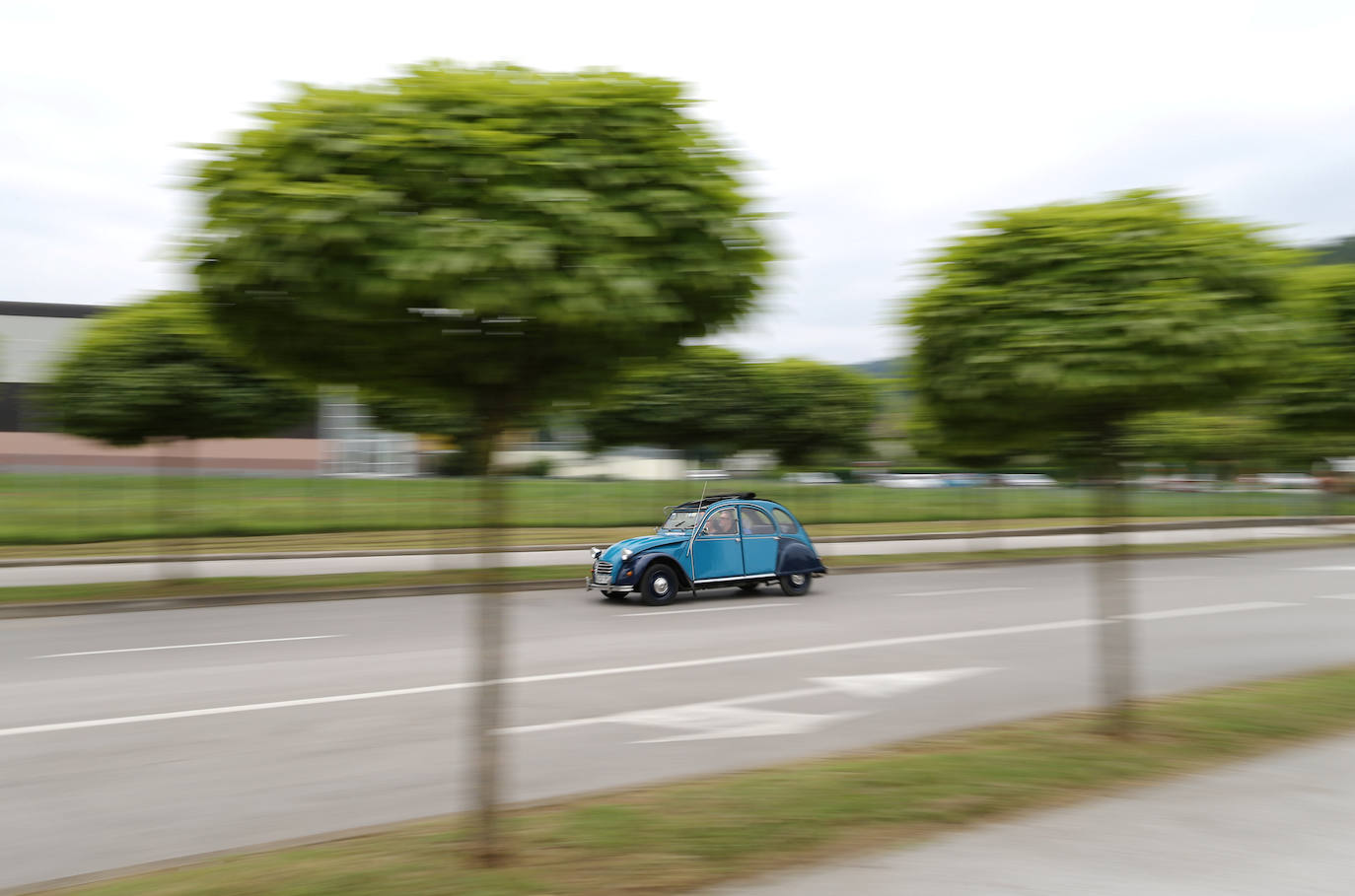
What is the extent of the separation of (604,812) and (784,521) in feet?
36.7

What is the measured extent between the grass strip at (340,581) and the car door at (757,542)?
11.0 ft

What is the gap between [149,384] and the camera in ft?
47.1

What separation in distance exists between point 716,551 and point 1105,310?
9989 millimetres

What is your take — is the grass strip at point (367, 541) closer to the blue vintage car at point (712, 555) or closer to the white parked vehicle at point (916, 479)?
the blue vintage car at point (712, 555)

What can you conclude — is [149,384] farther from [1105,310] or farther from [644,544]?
[1105,310]

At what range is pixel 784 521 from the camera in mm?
15977

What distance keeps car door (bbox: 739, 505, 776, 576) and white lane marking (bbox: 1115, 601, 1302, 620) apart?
16.8 ft

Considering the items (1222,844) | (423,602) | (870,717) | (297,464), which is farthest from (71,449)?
(1222,844)

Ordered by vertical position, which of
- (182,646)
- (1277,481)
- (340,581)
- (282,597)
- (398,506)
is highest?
(1277,481)

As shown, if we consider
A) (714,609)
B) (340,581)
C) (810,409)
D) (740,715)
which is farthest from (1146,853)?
(810,409)

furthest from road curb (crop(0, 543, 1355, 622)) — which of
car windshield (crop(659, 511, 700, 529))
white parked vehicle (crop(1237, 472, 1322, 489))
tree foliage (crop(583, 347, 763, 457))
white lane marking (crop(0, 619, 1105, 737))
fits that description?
white parked vehicle (crop(1237, 472, 1322, 489))

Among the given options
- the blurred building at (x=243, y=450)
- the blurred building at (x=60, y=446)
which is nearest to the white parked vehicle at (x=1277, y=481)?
the blurred building at (x=243, y=450)

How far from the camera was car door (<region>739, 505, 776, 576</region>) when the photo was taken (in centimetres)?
1548

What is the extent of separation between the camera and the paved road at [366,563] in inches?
693
